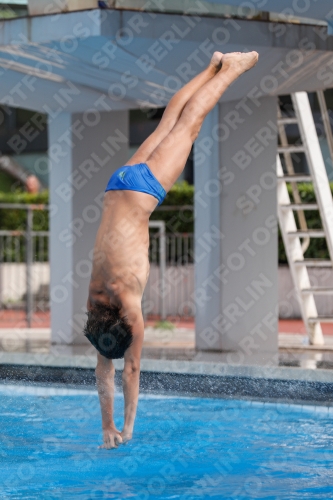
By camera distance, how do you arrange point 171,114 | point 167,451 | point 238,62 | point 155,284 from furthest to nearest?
point 155,284 → point 238,62 → point 171,114 → point 167,451

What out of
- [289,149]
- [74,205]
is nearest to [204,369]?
[74,205]

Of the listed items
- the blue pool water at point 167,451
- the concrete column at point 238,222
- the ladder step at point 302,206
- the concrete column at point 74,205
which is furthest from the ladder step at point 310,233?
the blue pool water at point 167,451

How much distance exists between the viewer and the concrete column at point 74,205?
1094 centimetres

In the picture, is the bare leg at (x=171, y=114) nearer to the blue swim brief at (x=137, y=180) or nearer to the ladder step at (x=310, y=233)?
the blue swim brief at (x=137, y=180)

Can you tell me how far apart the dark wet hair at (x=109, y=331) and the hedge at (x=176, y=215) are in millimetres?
12219

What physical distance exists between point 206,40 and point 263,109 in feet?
8.01

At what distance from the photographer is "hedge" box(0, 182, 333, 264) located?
17.7 m

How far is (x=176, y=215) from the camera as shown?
18.5 meters

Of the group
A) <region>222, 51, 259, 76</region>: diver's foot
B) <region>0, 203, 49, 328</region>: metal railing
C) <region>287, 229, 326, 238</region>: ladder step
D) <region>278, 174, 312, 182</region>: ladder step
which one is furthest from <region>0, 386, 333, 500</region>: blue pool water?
<region>0, 203, 49, 328</region>: metal railing

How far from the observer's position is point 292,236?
10906 millimetres

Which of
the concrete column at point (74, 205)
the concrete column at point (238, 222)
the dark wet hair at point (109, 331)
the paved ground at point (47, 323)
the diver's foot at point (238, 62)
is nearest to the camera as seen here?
the dark wet hair at point (109, 331)

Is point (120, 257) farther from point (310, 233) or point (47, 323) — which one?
point (47, 323)

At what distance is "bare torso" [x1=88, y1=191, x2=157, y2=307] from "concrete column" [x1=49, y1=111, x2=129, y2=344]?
18.2 ft

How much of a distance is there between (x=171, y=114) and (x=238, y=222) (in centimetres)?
409
